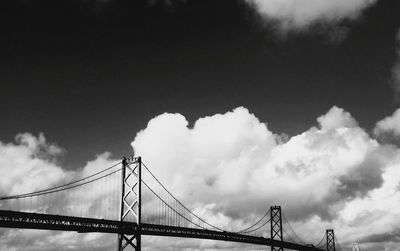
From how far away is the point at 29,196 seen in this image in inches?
2005

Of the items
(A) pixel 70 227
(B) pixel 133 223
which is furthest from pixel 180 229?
(A) pixel 70 227

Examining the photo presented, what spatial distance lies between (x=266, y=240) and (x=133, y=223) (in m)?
48.5

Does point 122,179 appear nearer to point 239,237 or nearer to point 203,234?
point 203,234

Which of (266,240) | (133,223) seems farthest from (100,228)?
(266,240)

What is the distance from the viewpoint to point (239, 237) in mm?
87688

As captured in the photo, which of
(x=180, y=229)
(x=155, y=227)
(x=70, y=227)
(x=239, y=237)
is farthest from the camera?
(x=239, y=237)

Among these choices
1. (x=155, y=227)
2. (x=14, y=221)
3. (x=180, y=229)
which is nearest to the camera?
(x=14, y=221)

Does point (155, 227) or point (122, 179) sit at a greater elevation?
point (122, 179)

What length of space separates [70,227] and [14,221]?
6.98 metres

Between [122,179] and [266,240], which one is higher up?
[122,179]

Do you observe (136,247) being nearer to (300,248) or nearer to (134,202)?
(134,202)

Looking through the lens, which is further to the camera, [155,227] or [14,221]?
[155,227]

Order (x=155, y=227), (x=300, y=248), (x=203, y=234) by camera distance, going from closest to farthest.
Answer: (x=155, y=227) < (x=203, y=234) < (x=300, y=248)

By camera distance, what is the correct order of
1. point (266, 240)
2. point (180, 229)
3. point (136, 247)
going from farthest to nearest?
1. point (266, 240)
2. point (180, 229)
3. point (136, 247)
